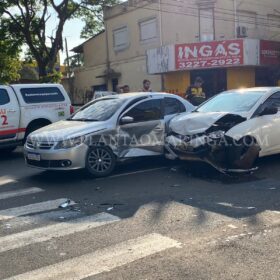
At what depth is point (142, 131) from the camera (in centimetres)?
870

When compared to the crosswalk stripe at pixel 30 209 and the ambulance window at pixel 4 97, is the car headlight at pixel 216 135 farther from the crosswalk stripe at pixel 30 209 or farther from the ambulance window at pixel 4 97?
the ambulance window at pixel 4 97

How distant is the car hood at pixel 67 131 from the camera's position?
791 cm

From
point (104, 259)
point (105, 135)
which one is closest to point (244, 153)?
point (105, 135)

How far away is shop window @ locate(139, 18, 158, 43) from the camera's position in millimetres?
26705

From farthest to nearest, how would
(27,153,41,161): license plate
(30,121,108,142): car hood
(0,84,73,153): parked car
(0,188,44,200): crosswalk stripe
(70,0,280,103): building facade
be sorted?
(70,0,280,103): building facade < (0,84,73,153): parked car < (27,153,41,161): license plate < (30,121,108,142): car hood < (0,188,44,200): crosswalk stripe

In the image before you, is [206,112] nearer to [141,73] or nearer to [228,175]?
[228,175]

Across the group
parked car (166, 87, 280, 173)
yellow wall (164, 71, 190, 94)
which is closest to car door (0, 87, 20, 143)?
parked car (166, 87, 280, 173)

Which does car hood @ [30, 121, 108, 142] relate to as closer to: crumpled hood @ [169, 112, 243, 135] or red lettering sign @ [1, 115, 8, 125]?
crumpled hood @ [169, 112, 243, 135]

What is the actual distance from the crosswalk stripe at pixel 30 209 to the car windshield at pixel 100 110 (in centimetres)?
243

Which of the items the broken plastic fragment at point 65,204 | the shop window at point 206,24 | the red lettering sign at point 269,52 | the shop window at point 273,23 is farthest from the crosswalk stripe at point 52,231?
the shop window at point 273,23

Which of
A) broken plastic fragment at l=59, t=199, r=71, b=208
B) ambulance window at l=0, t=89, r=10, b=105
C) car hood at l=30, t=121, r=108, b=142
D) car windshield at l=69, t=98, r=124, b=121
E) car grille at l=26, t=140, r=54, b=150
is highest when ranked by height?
ambulance window at l=0, t=89, r=10, b=105

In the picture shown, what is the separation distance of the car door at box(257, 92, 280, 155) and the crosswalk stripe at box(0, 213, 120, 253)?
3.97 meters

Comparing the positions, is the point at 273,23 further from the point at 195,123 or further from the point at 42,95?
the point at 195,123

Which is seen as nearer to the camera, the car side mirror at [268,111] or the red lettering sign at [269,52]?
the car side mirror at [268,111]
